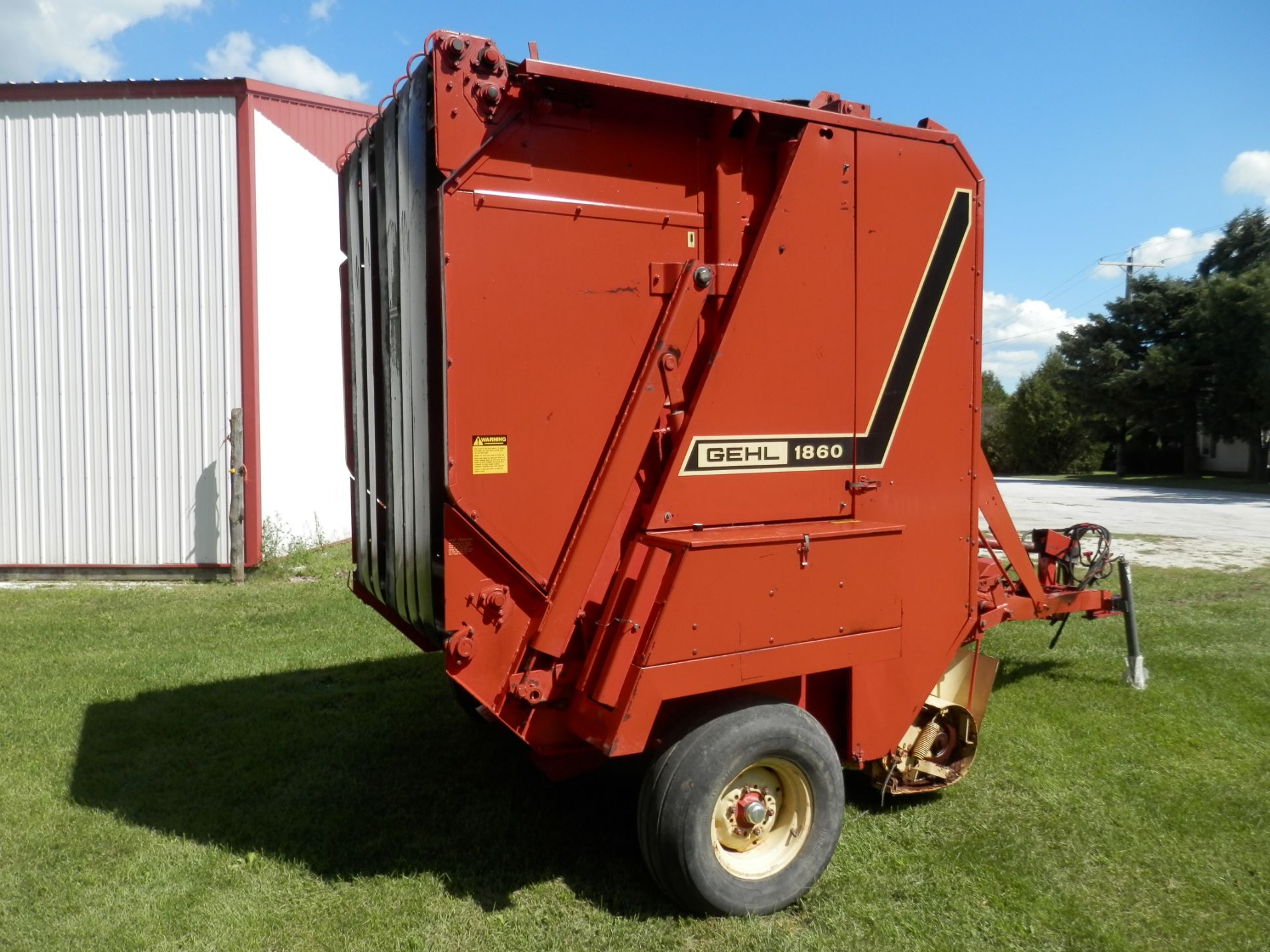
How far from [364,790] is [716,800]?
2105 millimetres

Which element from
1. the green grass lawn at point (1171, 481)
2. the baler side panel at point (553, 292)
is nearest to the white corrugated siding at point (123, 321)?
the baler side panel at point (553, 292)

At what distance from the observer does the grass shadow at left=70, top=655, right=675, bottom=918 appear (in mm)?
3930

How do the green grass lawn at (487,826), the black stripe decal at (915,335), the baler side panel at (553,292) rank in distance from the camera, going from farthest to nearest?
the black stripe decal at (915,335) < the green grass lawn at (487,826) < the baler side panel at (553,292)

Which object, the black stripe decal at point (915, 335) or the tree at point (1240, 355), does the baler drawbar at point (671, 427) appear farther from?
the tree at point (1240, 355)

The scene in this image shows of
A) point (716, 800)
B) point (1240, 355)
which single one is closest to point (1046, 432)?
point (1240, 355)

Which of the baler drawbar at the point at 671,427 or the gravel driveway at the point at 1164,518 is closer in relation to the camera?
the baler drawbar at the point at 671,427

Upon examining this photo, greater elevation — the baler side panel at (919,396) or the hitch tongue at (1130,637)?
the baler side panel at (919,396)

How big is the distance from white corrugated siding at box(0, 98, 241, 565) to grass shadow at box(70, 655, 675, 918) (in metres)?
4.86

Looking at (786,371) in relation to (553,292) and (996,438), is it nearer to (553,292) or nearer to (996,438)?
(553,292)

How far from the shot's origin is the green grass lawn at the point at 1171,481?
92.6 ft

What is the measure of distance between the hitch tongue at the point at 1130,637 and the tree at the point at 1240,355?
26.4m

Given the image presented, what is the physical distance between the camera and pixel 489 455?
3.39m

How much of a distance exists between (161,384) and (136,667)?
4642mm

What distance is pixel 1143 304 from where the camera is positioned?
3372cm
